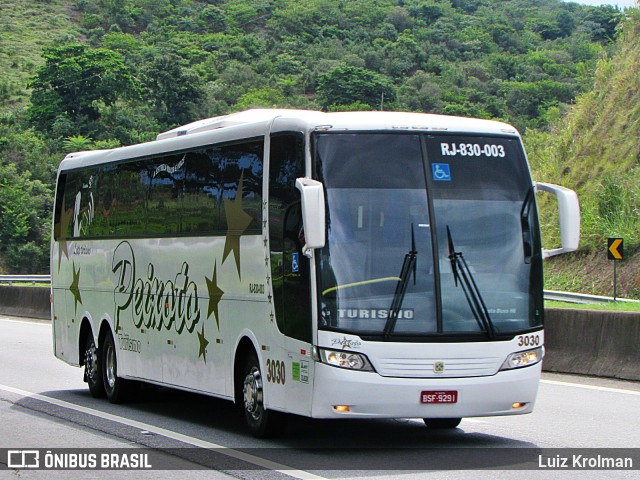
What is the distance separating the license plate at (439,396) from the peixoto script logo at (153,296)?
3644 millimetres

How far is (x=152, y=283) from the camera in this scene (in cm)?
1455

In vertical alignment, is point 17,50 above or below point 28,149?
above

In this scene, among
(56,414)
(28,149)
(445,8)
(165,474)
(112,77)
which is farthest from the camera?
(445,8)

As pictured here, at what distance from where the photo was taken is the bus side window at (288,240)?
10719 mm

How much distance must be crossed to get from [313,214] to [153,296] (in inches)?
191

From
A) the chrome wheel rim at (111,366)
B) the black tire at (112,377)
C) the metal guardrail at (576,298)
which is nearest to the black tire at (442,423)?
the black tire at (112,377)

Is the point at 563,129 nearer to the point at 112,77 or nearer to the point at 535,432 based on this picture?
the point at 535,432

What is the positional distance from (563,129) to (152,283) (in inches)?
1099

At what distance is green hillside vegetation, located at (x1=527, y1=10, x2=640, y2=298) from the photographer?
32.7 m

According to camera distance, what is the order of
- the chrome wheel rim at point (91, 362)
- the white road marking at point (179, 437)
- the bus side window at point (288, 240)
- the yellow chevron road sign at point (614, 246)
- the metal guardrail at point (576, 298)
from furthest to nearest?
1. the metal guardrail at point (576, 298)
2. the yellow chevron road sign at point (614, 246)
3. the chrome wheel rim at point (91, 362)
4. the bus side window at point (288, 240)
5. the white road marking at point (179, 437)

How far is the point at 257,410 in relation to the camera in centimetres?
1180

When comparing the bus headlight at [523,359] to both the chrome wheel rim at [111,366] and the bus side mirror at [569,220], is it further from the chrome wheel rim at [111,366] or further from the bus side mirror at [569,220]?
the chrome wheel rim at [111,366]

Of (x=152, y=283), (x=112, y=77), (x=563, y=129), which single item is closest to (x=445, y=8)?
(x=112, y=77)

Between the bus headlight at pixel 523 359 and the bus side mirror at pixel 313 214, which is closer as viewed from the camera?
the bus side mirror at pixel 313 214
